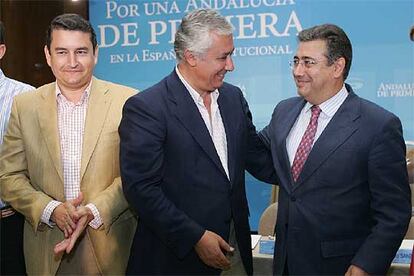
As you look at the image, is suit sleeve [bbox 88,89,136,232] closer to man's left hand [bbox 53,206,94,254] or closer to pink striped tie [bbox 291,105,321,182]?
man's left hand [bbox 53,206,94,254]

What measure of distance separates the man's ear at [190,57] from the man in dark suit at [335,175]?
40 centimetres

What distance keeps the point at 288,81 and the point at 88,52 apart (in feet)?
9.42

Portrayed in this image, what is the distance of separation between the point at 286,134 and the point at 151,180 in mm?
565

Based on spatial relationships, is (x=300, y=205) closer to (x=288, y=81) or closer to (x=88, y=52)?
(x=88, y=52)

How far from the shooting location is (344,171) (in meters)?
2.09

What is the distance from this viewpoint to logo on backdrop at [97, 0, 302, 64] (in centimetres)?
493

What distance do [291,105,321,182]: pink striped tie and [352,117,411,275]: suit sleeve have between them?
0.24 meters

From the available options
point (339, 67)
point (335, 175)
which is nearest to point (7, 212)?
point (335, 175)

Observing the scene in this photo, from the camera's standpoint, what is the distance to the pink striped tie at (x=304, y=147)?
7.22 feet

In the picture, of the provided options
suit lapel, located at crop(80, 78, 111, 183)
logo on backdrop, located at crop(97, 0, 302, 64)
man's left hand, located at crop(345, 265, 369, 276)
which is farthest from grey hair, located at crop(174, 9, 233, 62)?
logo on backdrop, located at crop(97, 0, 302, 64)

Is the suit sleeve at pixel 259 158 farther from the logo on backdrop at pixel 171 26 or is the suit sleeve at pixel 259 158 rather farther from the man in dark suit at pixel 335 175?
the logo on backdrop at pixel 171 26

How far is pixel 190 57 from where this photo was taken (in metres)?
2.22

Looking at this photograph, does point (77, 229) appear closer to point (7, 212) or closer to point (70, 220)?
point (70, 220)

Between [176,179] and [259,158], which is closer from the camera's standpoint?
[176,179]
